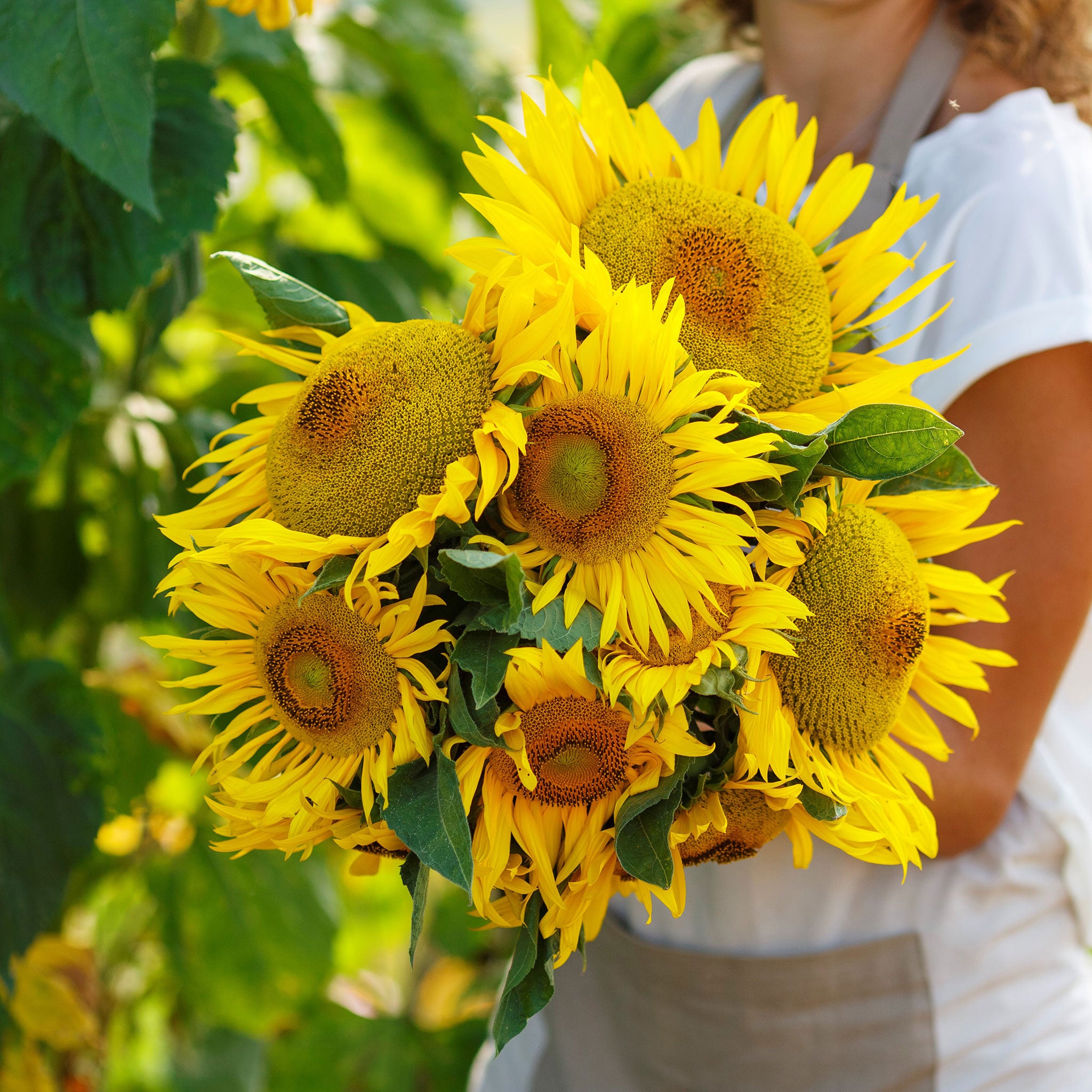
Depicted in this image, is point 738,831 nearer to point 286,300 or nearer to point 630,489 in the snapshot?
point 630,489

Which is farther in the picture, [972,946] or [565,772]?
[972,946]

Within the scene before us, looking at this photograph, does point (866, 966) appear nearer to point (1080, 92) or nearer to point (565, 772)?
point (565, 772)

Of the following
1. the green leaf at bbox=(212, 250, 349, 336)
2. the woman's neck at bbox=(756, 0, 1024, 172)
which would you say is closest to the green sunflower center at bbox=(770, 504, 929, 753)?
the green leaf at bbox=(212, 250, 349, 336)

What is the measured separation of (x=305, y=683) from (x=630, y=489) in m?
0.14

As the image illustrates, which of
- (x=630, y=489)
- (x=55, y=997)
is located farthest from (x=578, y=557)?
(x=55, y=997)

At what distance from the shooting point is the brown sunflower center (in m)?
0.40

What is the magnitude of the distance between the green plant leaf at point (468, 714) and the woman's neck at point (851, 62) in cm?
59

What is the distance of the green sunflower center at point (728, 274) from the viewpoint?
0.43m

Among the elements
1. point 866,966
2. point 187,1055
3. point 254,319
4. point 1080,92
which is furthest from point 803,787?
point 187,1055

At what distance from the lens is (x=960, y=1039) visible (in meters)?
0.70

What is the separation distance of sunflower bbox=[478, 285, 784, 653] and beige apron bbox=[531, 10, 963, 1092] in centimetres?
39

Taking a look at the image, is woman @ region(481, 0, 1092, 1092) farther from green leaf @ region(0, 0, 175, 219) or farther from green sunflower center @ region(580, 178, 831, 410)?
green leaf @ region(0, 0, 175, 219)

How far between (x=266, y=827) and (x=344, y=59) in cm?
96

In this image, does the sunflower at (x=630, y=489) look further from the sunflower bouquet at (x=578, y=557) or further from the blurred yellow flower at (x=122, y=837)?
the blurred yellow flower at (x=122, y=837)
